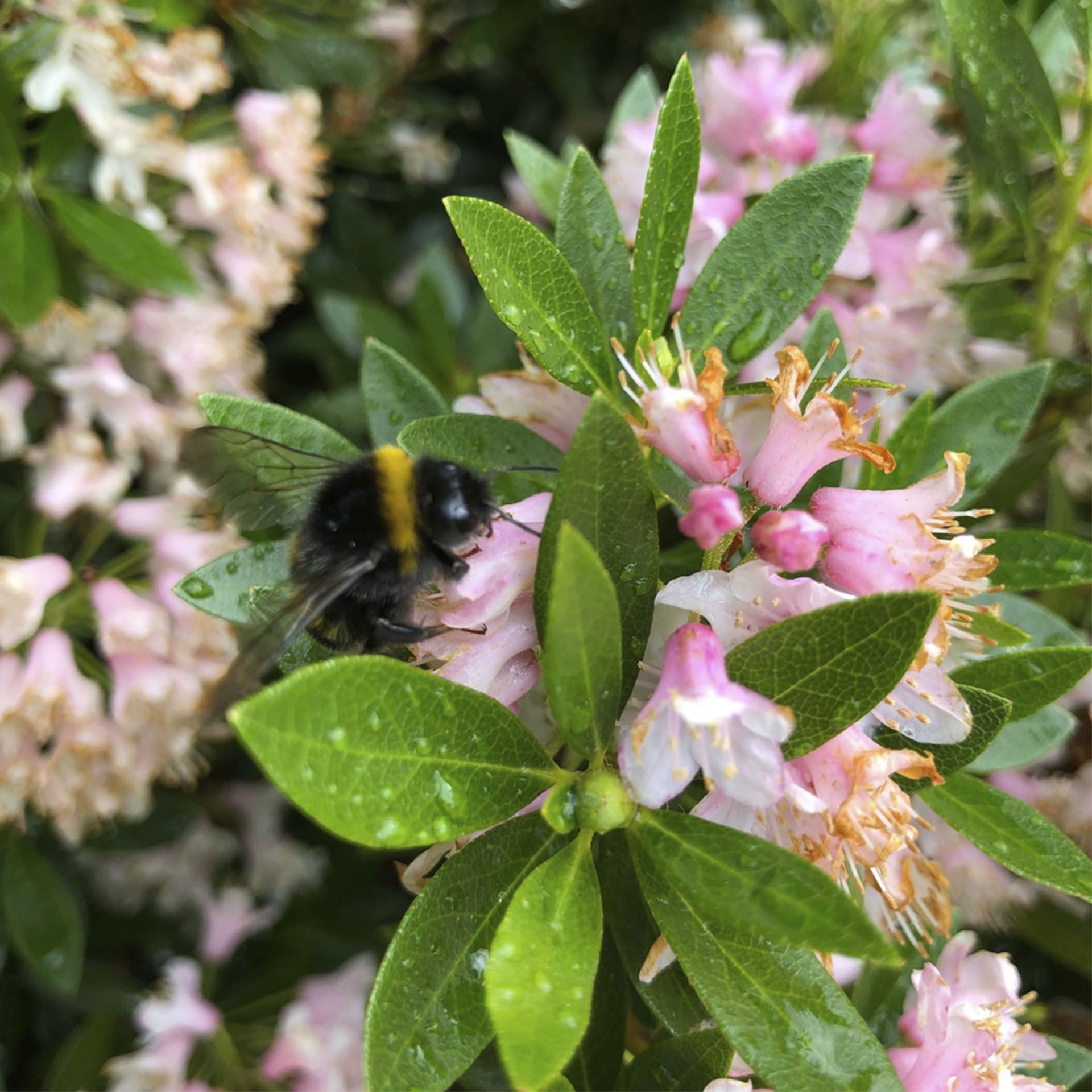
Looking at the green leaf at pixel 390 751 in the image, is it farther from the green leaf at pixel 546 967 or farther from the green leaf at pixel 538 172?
the green leaf at pixel 538 172

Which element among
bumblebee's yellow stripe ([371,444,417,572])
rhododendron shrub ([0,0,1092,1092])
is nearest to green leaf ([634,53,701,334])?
rhododendron shrub ([0,0,1092,1092])

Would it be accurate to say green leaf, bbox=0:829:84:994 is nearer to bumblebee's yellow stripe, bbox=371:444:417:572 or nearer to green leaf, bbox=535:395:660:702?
bumblebee's yellow stripe, bbox=371:444:417:572

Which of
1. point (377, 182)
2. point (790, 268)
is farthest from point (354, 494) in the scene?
point (377, 182)

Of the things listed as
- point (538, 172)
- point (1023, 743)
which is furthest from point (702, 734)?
point (538, 172)

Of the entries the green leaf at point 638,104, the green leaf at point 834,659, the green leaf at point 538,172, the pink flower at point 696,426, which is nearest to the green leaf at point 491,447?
the pink flower at point 696,426

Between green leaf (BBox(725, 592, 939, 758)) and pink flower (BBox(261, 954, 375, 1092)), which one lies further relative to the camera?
pink flower (BBox(261, 954, 375, 1092))

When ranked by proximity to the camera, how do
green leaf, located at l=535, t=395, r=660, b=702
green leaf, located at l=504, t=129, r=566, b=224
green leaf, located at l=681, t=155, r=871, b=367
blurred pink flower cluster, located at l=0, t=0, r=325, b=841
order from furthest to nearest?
blurred pink flower cluster, located at l=0, t=0, r=325, b=841 → green leaf, located at l=504, t=129, r=566, b=224 → green leaf, located at l=681, t=155, r=871, b=367 → green leaf, located at l=535, t=395, r=660, b=702
